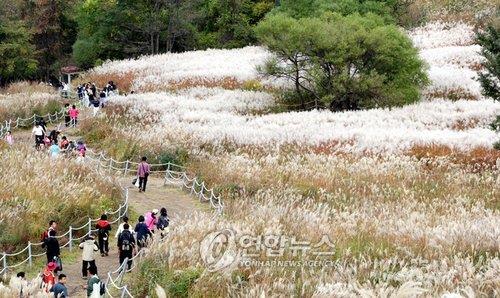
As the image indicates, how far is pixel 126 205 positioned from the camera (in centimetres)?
1559

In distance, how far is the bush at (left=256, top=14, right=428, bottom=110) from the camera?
1155 inches

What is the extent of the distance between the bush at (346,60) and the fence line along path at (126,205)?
1203cm

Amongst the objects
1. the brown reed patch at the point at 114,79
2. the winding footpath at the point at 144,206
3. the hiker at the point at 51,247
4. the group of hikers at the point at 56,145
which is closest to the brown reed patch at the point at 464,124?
the winding footpath at the point at 144,206

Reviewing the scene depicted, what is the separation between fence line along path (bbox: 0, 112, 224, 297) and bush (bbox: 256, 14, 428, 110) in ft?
39.5

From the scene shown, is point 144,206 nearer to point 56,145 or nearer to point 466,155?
point 56,145

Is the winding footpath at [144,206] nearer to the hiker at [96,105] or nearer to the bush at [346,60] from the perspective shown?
the hiker at [96,105]

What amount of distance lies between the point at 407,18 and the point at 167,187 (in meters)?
41.9

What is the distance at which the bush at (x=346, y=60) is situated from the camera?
1155 inches

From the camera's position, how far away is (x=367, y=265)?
8.58m

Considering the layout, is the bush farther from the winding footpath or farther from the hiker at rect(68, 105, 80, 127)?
the winding footpath

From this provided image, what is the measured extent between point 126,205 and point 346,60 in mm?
17434

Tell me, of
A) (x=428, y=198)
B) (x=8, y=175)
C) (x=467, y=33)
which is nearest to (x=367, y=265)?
(x=428, y=198)

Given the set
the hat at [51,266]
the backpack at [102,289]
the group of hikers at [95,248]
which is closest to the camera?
the backpack at [102,289]

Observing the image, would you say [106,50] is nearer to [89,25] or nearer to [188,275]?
[89,25]
